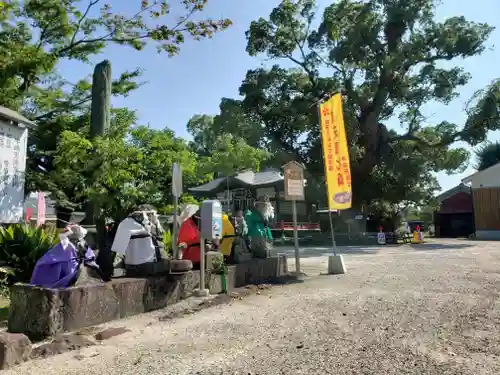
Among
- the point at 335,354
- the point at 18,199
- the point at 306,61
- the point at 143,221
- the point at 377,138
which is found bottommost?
the point at 335,354

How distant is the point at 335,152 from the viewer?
11.3m

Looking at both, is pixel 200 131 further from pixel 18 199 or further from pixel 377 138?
pixel 18 199

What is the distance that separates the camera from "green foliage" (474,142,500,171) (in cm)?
3941

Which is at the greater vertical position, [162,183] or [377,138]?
[377,138]

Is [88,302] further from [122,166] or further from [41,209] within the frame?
[41,209]

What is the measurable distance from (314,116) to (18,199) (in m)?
19.8

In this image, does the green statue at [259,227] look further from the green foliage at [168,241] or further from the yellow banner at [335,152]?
the yellow banner at [335,152]

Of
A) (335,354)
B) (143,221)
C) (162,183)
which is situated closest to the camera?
(335,354)

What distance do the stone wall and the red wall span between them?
3400 cm

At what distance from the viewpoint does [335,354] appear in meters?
4.13

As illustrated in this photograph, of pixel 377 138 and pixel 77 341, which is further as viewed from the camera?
pixel 377 138

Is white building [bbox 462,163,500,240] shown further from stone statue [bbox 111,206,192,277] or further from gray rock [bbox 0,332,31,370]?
gray rock [bbox 0,332,31,370]

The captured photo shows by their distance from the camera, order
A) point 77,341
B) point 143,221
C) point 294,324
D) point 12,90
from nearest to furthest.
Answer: point 77,341
point 294,324
point 143,221
point 12,90

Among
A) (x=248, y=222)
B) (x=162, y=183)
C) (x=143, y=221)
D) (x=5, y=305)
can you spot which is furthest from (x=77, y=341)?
(x=248, y=222)
